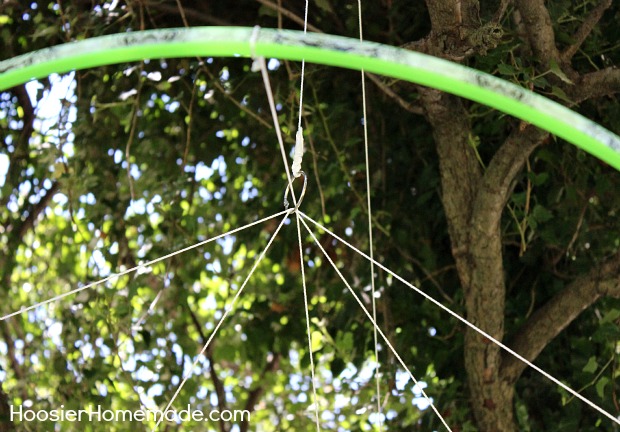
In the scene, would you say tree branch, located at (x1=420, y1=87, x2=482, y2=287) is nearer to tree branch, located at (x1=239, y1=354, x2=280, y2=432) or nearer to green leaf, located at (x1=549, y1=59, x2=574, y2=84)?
green leaf, located at (x1=549, y1=59, x2=574, y2=84)

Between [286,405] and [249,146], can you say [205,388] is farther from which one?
[249,146]

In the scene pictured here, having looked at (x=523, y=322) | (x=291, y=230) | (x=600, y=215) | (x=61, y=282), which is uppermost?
(x=61, y=282)

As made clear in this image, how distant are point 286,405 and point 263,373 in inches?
3.7

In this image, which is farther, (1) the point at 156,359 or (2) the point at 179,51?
(1) the point at 156,359

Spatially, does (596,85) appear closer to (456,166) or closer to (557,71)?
(557,71)

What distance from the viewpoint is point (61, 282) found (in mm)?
1677

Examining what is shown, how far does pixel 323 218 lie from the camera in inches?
57.5

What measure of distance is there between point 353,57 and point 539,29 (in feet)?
1.73

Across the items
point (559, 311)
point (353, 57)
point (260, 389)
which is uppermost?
point (260, 389)

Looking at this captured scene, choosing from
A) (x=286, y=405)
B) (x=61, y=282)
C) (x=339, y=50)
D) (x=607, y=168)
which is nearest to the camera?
(x=339, y=50)

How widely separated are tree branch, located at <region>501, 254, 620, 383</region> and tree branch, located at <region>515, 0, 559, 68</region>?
0.30 m

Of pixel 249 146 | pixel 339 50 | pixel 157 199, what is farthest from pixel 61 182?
pixel 339 50

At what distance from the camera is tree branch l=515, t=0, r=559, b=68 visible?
105cm

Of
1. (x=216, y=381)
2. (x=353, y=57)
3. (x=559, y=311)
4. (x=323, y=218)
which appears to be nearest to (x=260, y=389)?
(x=216, y=381)
